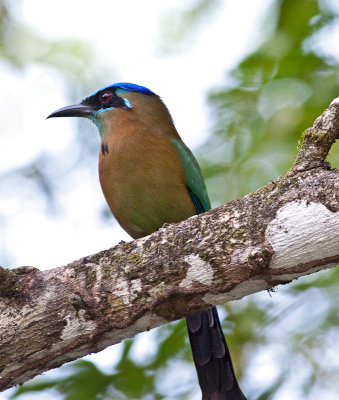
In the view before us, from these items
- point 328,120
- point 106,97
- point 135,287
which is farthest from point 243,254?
point 106,97

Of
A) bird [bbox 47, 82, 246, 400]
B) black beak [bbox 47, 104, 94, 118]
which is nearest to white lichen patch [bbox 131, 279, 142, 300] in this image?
bird [bbox 47, 82, 246, 400]

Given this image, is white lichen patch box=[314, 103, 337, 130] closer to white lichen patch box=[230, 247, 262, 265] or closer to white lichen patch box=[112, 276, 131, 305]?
white lichen patch box=[230, 247, 262, 265]

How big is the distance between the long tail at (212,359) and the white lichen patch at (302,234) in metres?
1.27

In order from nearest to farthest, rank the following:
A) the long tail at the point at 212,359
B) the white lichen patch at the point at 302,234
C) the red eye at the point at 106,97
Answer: the white lichen patch at the point at 302,234 < the long tail at the point at 212,359 < the red eye at the point at 106,97

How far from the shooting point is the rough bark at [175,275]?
2.77 m

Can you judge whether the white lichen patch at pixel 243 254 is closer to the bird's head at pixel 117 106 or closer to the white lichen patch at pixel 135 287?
the white lichen patch at pixel 135 287

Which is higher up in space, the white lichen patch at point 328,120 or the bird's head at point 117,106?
the bird's head at point 117,106

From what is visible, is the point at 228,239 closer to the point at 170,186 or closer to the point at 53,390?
the point at 170,186

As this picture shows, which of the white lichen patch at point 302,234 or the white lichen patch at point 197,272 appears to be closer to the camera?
the white lichen patch at point 302,234

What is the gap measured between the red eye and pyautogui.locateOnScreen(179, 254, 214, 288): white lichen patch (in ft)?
7.50

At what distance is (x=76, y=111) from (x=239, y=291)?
2.51m

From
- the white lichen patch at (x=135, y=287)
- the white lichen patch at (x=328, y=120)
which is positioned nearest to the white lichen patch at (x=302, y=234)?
the white lichen patch at (x=328, y=120)

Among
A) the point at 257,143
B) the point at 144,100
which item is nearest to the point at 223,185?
the point at 257,143

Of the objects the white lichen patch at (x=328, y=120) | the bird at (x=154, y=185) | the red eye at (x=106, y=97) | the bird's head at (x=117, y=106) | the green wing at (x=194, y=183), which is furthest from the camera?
the red eye at (x=106, y=97)
